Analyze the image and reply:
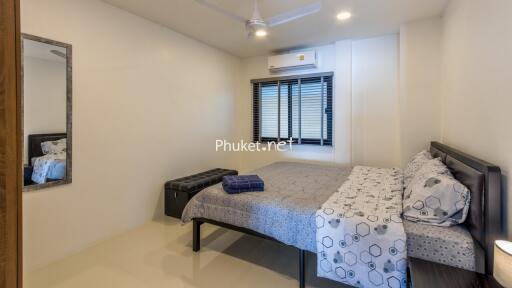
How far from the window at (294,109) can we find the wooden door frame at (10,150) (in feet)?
13.0

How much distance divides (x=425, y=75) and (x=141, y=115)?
3714 millimetres

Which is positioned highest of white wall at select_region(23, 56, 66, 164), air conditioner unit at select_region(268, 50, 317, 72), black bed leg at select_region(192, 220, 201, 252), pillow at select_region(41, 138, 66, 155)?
air conditioner unit at select_region(268, 50, 317, 72)

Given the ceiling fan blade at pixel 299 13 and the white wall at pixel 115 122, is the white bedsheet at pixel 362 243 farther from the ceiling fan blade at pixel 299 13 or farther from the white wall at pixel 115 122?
the white wall at pixel 115 122

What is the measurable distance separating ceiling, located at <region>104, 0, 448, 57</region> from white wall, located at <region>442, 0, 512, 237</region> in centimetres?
56

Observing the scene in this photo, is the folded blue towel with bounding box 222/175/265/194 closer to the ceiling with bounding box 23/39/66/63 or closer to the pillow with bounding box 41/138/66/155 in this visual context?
the pillow with bounding box 41/138/66/155

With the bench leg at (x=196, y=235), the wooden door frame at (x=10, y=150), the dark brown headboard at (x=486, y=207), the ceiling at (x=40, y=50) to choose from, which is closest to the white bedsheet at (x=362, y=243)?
the dark brown headboard at (x=486, y=207)

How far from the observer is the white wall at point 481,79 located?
4.61 feet

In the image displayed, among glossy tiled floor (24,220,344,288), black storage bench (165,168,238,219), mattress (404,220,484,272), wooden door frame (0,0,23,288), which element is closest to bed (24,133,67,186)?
glossy tiled floor (24,220,344,288)

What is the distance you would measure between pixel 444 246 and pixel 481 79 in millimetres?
1227

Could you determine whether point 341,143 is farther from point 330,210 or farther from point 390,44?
point 330,210

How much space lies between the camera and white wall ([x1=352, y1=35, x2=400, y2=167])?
3.66 m

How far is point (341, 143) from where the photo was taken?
401cm

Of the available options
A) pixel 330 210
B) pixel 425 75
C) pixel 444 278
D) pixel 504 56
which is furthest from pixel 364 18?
pixel 444 278

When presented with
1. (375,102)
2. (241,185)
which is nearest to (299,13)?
(241,185)
